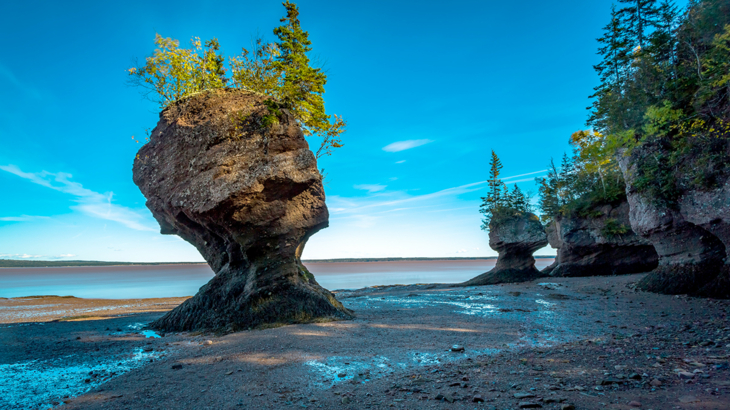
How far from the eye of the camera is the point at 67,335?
32.5ft

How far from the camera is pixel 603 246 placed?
27.3m

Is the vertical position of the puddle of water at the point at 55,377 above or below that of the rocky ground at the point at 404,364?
above

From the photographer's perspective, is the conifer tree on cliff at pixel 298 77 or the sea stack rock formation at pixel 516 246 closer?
the conifer tree on cliff at pixel 298 77

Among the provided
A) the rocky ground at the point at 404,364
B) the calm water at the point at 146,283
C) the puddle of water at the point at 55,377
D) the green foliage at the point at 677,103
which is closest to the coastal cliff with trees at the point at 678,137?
the green foliage at the point at 677,103

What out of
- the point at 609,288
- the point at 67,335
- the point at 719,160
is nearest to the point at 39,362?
the point at 67,335

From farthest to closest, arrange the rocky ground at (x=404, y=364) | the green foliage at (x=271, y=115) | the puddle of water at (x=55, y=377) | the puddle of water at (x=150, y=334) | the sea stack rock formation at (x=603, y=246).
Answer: the sea stack rock formation at (x=603, y=246), the green foliage at (x=271, y=115), the puddle of water at (x=150, y=334), the puddle of water at (x=55, y=377), the rocky ground at (x=404, y=364)

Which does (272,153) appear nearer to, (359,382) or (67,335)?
(359,382)

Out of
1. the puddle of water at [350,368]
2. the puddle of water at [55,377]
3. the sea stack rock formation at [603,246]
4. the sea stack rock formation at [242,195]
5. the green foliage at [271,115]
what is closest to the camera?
the puddle of water at [55,377]

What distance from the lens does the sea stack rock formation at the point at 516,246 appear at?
30.6m

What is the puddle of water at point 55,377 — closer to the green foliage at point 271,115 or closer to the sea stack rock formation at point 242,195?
the sea stack rock formation at point 242,195

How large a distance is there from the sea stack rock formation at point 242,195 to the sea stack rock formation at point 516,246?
78.9ft

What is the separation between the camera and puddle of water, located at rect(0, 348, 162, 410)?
16.3 feet

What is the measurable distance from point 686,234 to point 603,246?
50.1 ft

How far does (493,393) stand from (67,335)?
12289 millimetres
